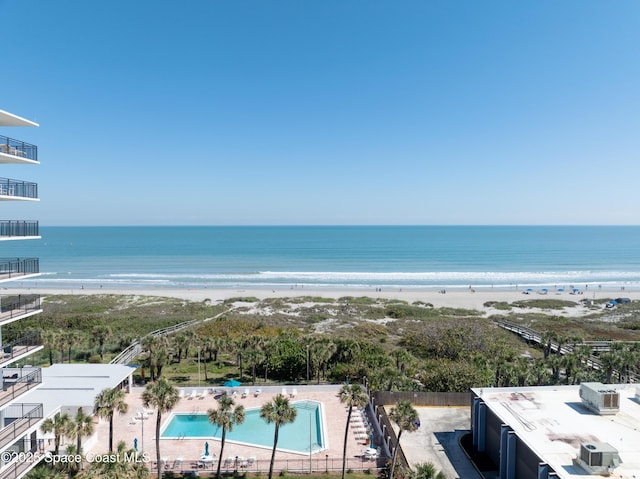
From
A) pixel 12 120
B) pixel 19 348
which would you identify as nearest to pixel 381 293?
pixel 19 348

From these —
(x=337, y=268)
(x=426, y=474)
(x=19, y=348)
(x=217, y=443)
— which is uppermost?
(x=19, y=348)

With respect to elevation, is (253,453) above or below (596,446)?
below

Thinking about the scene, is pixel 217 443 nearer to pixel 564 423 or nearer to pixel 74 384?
pixel 74 384

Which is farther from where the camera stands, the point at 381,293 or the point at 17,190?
the point at 381,293

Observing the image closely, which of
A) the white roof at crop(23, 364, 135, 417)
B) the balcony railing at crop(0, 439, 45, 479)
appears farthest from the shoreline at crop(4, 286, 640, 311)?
the balcony railing at crop(0, 439, 45, 479)

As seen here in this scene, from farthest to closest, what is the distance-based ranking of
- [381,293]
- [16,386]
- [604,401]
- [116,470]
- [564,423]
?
[381,293] → [604,401] → [564,423] → [16,386] → [116,470]

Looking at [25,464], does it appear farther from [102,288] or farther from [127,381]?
[102,288]

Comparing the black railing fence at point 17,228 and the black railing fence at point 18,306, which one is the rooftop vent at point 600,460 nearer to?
the black railing fence at point 18,306

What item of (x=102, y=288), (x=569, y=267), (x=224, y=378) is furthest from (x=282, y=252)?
(x=224, y=378)
